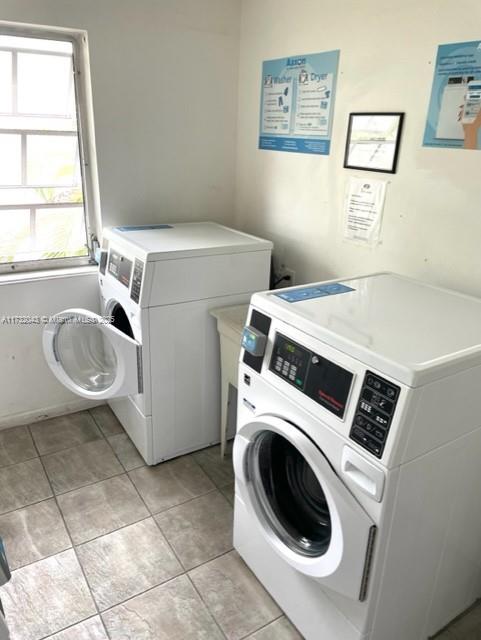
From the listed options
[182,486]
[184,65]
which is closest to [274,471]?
[182,486]

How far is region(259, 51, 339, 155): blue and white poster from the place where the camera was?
2.15 meters

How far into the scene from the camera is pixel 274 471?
1.57 m

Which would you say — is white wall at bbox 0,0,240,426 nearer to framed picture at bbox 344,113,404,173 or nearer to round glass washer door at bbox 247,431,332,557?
framed picture at bbox 344,113,404,173

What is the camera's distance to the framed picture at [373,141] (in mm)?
1861

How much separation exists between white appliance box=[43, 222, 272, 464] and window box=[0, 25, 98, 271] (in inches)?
12.9

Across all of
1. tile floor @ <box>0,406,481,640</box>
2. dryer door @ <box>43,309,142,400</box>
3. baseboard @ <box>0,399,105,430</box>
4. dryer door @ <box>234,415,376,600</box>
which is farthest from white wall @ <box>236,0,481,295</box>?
baseboard @ <box>0,399,105,430</box>

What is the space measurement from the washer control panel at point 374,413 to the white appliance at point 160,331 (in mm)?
1165

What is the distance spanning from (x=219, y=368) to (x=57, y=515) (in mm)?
966

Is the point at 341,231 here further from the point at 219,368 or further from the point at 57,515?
the point at 57,515

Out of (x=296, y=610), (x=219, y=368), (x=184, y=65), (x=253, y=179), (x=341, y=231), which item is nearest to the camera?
(x=296, y=610)

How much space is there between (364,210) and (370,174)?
15cm

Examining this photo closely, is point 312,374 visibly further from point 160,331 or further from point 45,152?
point 45,152

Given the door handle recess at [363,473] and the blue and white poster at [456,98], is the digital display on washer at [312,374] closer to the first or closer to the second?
the door handle recess at [363,473]

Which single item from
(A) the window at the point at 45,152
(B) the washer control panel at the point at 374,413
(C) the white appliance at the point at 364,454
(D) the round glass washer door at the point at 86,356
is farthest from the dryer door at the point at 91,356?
(B) the washer control panel at the point at 374,413
